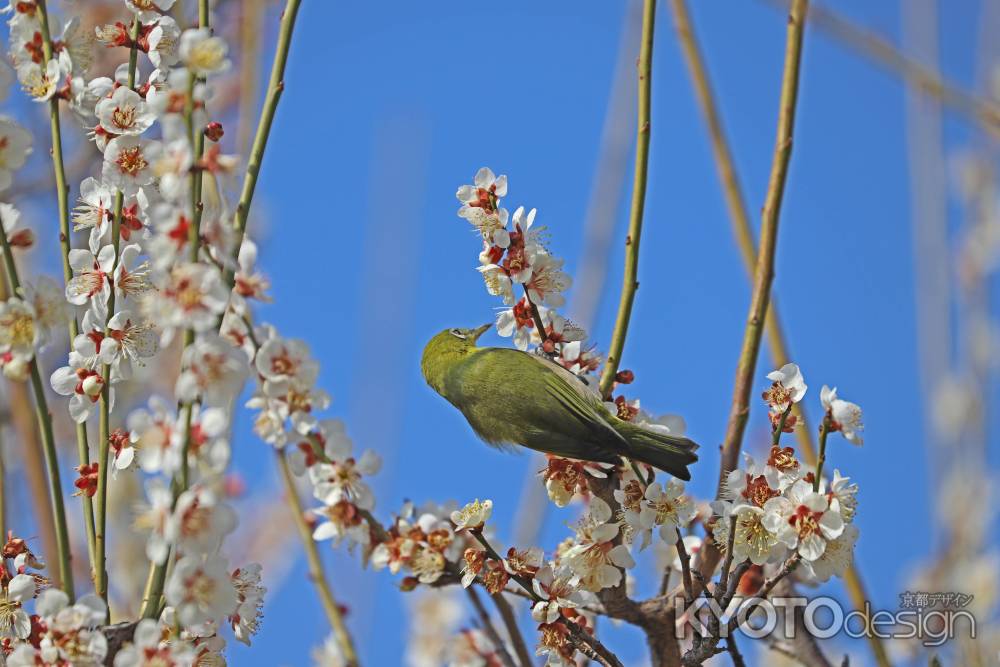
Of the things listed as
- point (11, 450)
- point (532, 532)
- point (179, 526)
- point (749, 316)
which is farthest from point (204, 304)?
point (11, 450)

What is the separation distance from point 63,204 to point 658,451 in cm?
127

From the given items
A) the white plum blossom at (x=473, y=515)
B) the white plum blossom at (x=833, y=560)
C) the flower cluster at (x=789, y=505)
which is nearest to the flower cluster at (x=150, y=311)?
the white plum blossom at (x=473, y=515)

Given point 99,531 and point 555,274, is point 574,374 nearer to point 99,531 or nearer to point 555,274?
point 555,274

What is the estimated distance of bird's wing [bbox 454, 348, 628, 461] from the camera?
7.43 feet

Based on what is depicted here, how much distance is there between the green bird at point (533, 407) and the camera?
2186 millimetres

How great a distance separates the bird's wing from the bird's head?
0.20 meters

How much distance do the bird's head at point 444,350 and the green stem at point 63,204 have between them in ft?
4.89

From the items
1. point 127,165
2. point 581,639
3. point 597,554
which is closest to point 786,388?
point 597,554

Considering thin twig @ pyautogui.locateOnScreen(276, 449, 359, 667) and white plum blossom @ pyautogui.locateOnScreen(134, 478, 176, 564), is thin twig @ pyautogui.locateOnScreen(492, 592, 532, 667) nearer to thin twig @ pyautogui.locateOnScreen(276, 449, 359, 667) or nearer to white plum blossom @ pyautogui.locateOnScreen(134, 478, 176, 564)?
thin twig @ pyautogui.locateOnScreen(276, 449, 359, 667)

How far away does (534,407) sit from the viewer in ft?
8.45

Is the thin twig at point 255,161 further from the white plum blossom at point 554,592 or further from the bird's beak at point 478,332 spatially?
the bird's beak at point 478,332

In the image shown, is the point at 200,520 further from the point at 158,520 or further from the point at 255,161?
the point at 255,161

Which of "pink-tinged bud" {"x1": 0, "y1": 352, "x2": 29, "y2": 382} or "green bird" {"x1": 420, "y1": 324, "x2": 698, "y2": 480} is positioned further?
"green bird" {"x1": 420, "y1": 324, "x2": 698, "y2": 480}

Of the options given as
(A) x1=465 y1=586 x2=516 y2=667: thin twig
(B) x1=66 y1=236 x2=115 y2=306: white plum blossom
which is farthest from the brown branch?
(B) x1=66 y1=236 x2=115 y2=306: white plum blossom
